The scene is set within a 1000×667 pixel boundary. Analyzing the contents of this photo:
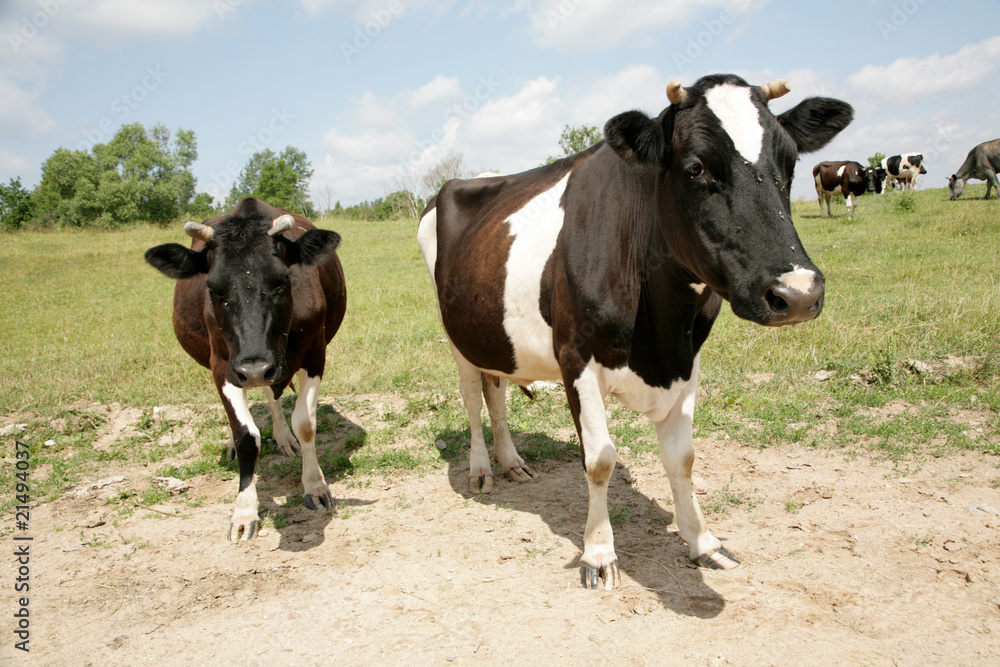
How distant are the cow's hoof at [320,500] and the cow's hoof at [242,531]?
1.55 feet

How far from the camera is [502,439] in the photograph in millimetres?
5363

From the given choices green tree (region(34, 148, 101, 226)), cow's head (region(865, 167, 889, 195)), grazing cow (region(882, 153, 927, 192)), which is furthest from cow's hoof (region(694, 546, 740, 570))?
green tree (region(34, 148, 101, 226))

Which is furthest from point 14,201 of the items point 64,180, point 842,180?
point 842,180

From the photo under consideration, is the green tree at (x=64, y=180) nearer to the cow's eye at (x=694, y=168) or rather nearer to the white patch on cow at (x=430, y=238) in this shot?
the white patch on cow at (x=430, y=238)

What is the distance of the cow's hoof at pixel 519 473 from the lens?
5.27 m

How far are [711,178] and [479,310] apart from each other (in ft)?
6.63

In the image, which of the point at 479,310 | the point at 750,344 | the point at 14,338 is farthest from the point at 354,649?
the point at 14,338

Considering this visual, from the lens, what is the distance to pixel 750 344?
7195 millimetres

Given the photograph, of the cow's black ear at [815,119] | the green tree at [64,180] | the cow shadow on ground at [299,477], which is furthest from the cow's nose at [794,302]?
the green tree at [64,180]

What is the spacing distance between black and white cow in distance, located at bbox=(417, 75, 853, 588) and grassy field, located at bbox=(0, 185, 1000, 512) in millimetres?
1741

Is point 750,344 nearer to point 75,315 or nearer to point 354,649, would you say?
point 354,649

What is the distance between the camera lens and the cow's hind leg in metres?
5.32

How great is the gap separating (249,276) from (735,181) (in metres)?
3.03

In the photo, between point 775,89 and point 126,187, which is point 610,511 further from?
point 126,187
